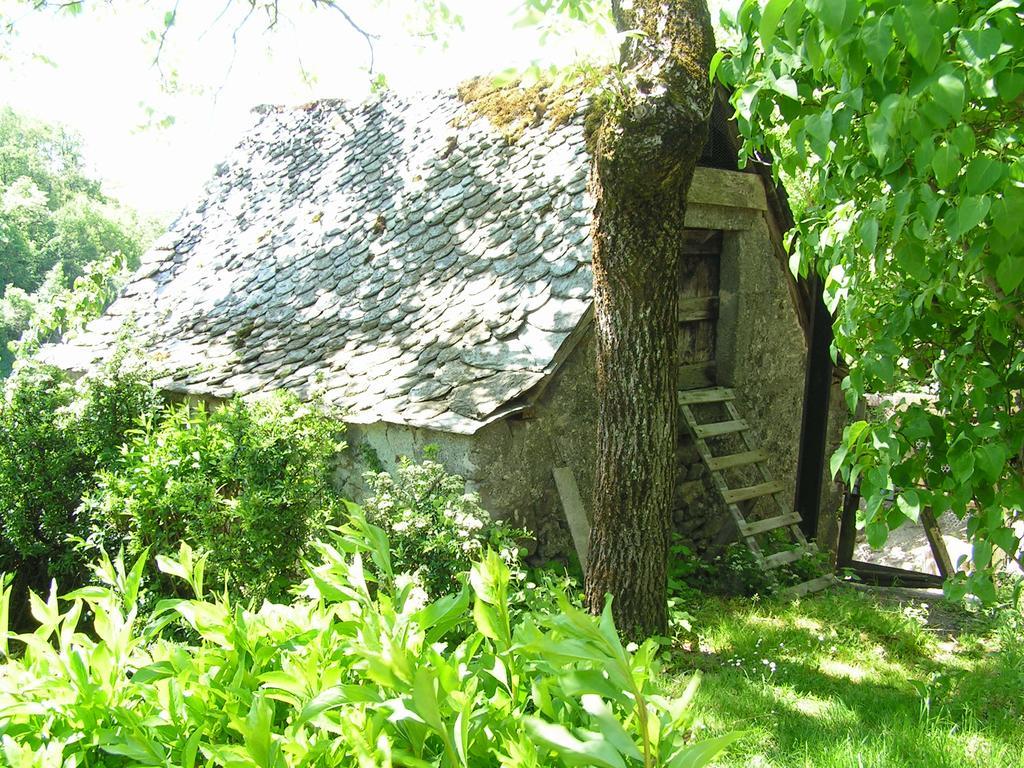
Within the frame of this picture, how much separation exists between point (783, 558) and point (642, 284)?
122 inches

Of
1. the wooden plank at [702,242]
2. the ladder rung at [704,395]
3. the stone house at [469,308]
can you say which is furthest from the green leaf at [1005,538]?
the wooden plank at [702,242]

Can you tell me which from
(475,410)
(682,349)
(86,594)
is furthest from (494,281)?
(86,594)

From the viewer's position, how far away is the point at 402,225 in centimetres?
808

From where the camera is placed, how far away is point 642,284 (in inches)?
169

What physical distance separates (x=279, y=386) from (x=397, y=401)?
1512 mm

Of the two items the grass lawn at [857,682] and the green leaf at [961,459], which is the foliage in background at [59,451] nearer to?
the grass lawn at [857,682]

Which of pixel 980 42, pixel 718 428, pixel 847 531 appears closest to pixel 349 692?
pixel 980 42

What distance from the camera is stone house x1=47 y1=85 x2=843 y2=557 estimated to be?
5.83 m

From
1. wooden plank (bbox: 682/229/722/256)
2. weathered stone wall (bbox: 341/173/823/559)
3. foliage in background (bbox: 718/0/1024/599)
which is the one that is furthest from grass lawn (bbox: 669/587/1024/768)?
wooden plank (bbox: 682/229/722/256)

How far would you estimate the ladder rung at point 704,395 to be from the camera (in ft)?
22.6

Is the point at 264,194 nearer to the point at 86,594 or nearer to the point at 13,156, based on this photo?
the point at 86,594

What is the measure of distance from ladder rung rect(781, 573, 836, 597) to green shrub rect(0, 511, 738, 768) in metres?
5.06

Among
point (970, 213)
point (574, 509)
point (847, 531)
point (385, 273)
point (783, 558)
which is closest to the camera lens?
point (970, 213)

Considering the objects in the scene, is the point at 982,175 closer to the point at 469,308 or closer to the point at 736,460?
the point at 469,308
